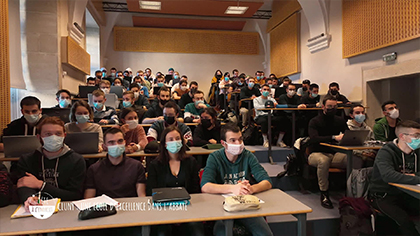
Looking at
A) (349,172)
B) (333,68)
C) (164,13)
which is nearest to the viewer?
(349,172)

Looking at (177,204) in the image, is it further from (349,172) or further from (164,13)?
(164,13)

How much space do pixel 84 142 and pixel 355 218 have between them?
8.84 ft

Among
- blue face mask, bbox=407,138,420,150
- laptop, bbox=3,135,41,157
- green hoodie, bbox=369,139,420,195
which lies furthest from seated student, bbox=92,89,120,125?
blue face mask, bbox=407,138,420,150

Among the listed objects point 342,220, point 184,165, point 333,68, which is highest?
point 333,68

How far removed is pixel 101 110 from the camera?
4.43 metres

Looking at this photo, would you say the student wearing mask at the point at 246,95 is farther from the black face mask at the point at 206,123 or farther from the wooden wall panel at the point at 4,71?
the wooden wall panel at the point at 4,71

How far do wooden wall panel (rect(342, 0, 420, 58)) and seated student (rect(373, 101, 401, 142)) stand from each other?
1.99 metres

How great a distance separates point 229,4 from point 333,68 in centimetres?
442

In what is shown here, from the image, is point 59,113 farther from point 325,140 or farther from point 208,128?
point 325,140

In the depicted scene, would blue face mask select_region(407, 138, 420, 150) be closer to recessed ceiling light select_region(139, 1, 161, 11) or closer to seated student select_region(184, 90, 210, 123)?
seated student select_region(184, 90, 210, 123)

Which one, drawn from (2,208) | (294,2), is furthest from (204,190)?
(294,2)

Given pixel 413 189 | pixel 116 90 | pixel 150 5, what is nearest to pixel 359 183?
pixel 413 189

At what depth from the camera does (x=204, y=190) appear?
84.5 inches

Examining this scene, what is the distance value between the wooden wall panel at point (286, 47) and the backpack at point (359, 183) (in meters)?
6.74
